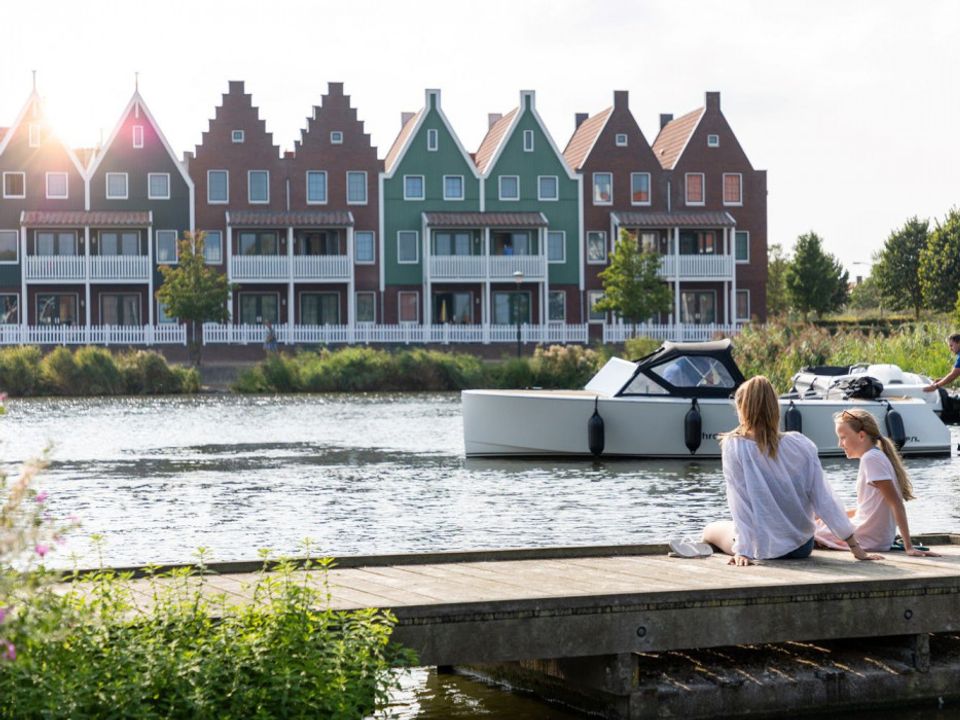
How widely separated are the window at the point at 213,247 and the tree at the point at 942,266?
38484 mm

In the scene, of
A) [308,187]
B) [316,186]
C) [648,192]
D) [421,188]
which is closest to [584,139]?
[648,192]

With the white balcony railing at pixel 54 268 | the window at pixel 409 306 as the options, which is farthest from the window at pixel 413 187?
the white balcony railing at pixel 54 268

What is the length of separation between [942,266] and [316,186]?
1352 inches

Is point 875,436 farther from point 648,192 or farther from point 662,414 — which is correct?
point 648,192

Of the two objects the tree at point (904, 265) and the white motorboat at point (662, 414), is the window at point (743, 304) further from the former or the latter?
the white motorboat at point (662, 414)

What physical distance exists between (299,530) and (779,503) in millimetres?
8919

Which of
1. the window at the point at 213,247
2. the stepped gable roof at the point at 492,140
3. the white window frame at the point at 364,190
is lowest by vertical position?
the window at the point at 213,247

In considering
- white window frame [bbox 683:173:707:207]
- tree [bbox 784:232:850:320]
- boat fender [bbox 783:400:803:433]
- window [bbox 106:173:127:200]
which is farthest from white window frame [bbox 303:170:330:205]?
boat fender [bbox 783:400:803:433]

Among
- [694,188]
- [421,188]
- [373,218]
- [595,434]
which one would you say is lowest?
[595,434]

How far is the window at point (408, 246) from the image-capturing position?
69625 mm

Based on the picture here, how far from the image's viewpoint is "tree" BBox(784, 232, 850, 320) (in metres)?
84.2

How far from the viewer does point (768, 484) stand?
29.2 feet

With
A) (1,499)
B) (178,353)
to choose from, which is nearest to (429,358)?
(178,353)

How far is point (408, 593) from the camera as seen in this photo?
25.2 ft
